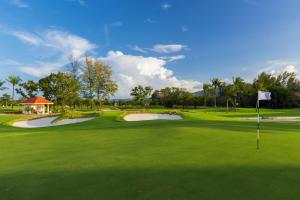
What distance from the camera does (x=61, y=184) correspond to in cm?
509

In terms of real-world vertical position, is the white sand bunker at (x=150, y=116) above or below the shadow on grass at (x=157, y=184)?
above

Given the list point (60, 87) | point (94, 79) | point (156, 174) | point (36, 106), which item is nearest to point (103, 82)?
point (94, 79)

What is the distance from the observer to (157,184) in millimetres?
4945

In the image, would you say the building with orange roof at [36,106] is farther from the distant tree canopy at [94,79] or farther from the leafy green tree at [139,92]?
the leafy green tree at [139,92]

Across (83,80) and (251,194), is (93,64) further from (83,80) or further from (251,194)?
(251,194)

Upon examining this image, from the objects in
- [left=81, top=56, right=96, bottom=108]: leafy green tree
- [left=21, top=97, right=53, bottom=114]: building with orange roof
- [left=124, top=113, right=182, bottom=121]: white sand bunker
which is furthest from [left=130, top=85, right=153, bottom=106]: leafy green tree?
[left=124, top=113, right=182, bottom=121]: white sand bunker

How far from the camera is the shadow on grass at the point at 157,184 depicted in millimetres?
4375

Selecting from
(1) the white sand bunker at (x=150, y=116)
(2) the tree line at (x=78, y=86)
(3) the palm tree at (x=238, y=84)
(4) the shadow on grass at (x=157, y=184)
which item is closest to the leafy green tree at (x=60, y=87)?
(2) the tree line at (x=78, y=86)

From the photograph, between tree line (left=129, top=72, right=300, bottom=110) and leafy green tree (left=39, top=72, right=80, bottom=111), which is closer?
leafy green tree (left=39, top=72, right=80, bottom=111)

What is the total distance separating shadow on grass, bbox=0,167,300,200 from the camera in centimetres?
438

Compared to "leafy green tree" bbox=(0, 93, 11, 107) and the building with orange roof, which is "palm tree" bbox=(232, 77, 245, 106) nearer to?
the building with orange roof

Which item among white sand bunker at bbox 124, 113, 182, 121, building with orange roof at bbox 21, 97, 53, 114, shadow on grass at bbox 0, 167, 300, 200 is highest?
building with orange roof at bbox 21, 97, 53, 114

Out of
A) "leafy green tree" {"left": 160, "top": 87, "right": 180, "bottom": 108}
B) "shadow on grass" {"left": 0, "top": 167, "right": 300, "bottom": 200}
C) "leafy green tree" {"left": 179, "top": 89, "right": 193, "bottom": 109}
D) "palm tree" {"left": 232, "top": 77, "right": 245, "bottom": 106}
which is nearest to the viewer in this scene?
"shadow on grass" {"left": 0, "top": 167, "right": 300, "bottom": 200}

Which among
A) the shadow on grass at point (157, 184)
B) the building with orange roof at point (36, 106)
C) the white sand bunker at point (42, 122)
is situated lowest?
the white sand bunker at point (42, 122)
